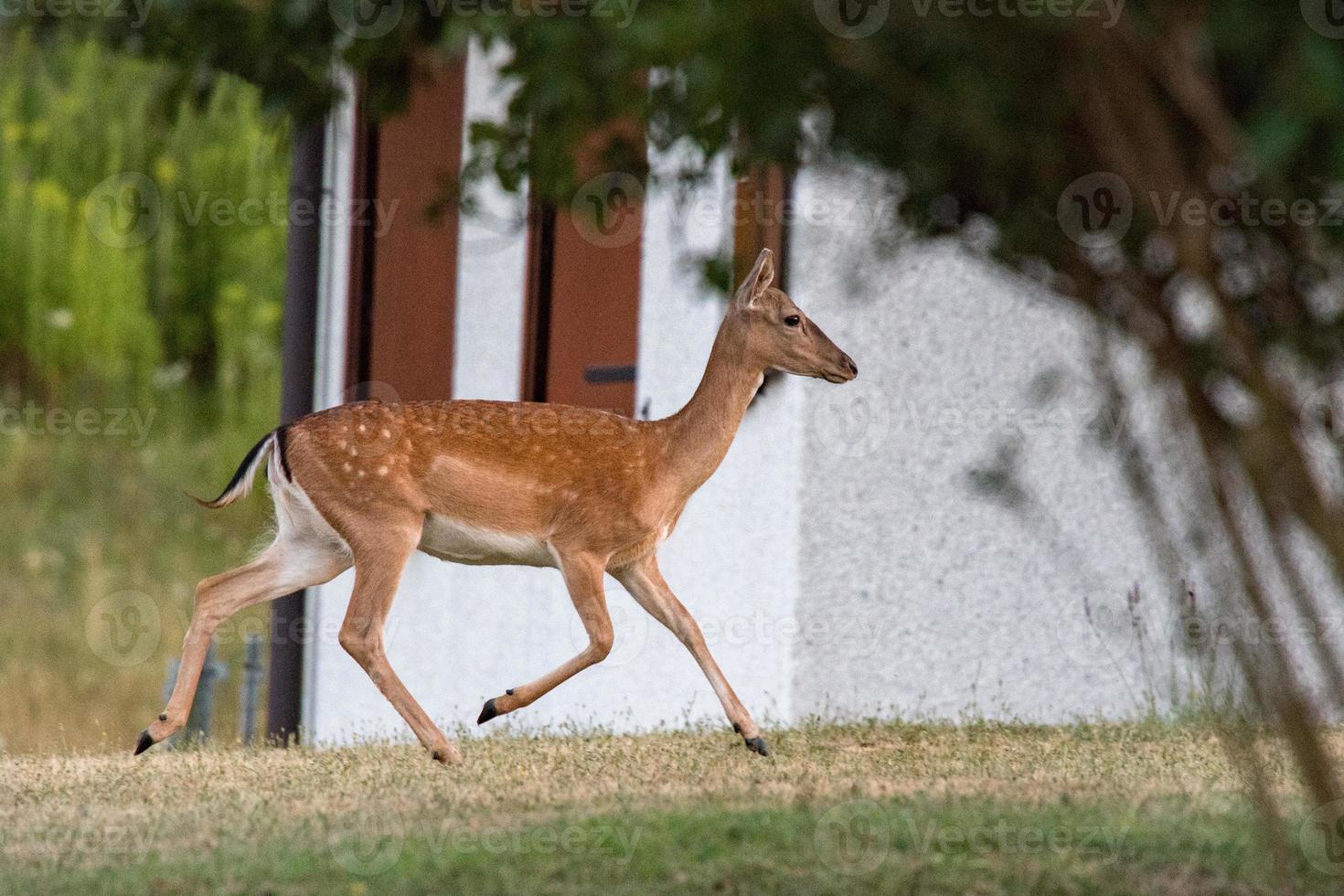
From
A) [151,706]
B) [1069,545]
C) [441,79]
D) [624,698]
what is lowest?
[151,706]

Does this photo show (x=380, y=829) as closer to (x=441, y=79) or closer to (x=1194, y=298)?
(x=1194, y=298)

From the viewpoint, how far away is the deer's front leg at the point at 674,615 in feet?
27.3

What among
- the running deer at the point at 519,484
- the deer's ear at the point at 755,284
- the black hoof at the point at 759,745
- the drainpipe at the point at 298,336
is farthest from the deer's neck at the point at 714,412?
the drainpipe at the point at 298,336

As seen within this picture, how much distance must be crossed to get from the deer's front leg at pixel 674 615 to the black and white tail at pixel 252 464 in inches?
51.5

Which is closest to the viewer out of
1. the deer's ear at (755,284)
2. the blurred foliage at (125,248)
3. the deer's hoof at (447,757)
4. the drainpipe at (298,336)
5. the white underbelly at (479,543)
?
the deer's hoof at (447,757)

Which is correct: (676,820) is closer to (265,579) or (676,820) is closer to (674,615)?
(674,615)

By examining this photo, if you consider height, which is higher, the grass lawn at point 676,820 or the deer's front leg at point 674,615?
the deer's front leg at point 674,615

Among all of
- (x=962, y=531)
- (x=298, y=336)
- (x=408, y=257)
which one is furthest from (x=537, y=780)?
(x=298, y=336)

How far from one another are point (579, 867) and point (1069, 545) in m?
4.44

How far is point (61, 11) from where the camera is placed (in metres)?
5.91

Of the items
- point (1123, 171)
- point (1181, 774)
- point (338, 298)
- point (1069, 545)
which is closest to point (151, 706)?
point (338, 298)

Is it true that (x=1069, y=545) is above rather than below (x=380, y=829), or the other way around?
above

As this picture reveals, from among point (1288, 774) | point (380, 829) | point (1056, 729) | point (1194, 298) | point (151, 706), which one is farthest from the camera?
point (151, 706)

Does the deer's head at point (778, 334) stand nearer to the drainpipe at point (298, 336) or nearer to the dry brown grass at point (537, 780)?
the dry brown grass at point (537, 780)
